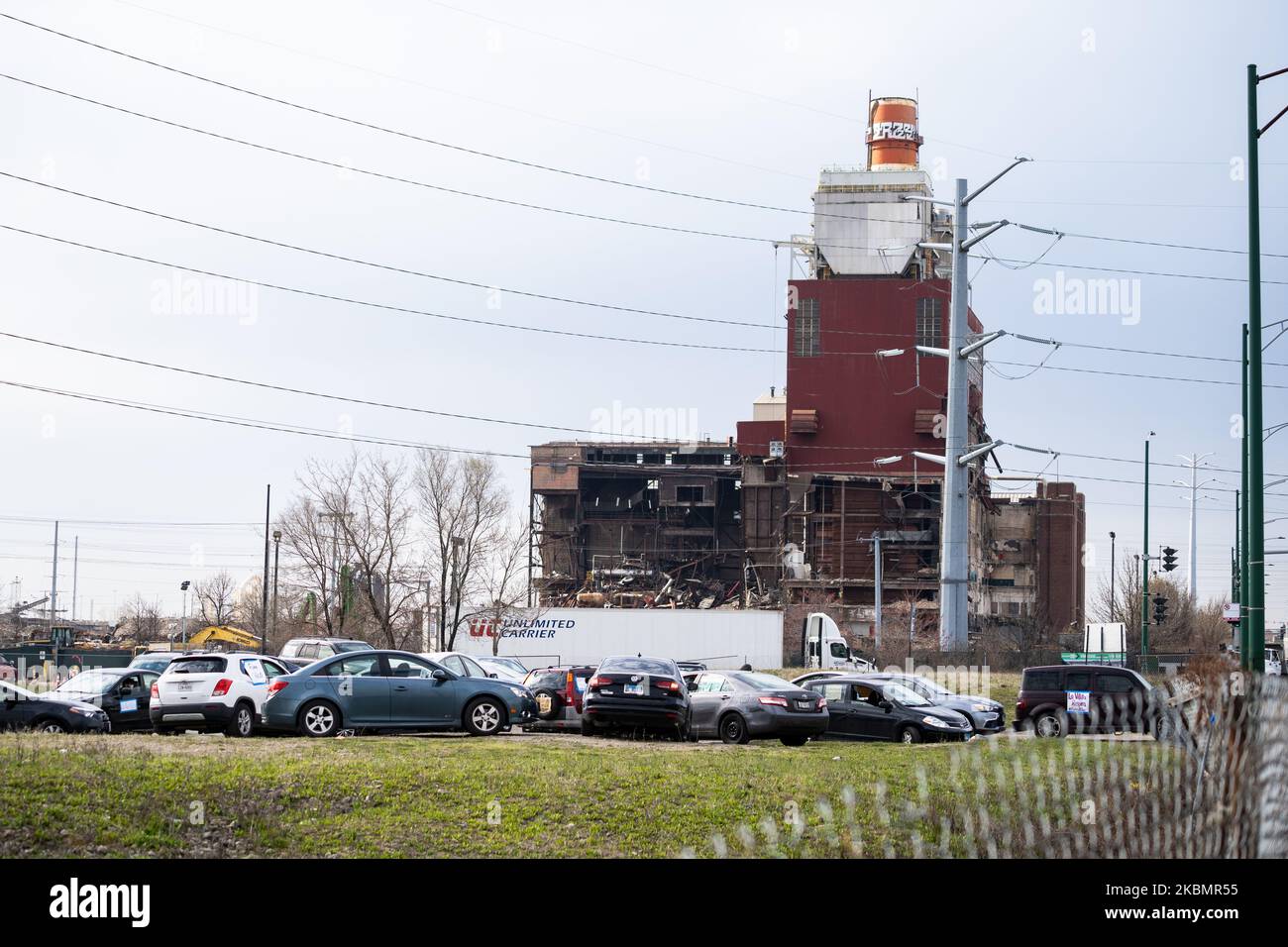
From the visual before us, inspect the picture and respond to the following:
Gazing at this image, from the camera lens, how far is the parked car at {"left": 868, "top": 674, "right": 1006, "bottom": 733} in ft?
103

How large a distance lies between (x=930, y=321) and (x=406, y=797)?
80764 millimetres

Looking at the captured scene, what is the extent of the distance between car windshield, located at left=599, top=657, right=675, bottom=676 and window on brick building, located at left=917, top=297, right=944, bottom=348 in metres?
68.2

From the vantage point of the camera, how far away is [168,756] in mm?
17109

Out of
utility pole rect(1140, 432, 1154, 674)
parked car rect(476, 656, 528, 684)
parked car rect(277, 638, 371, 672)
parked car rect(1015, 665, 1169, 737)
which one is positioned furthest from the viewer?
utility pole rect(1140, 432, 1154, 674)

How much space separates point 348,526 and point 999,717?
147 ft

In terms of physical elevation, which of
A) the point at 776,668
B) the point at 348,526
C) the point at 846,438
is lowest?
the point at 776,668

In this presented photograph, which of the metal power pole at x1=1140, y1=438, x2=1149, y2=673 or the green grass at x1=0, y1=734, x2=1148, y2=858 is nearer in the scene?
the green grass at x1=0, y1=734, x2=1148, y2=858

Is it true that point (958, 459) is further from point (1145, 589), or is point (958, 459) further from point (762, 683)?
point (1145, 589)

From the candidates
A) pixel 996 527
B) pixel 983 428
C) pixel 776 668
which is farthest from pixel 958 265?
pixel 996 527

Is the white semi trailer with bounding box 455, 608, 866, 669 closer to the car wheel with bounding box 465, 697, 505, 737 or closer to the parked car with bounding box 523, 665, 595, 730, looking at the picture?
the parked car with bounding box 523, 665, 595, 730

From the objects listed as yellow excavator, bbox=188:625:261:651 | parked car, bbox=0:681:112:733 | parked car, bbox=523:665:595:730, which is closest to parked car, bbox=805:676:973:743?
parked car, bbox=523:665:595:730

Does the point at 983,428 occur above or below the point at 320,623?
above

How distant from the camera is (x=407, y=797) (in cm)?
1518
